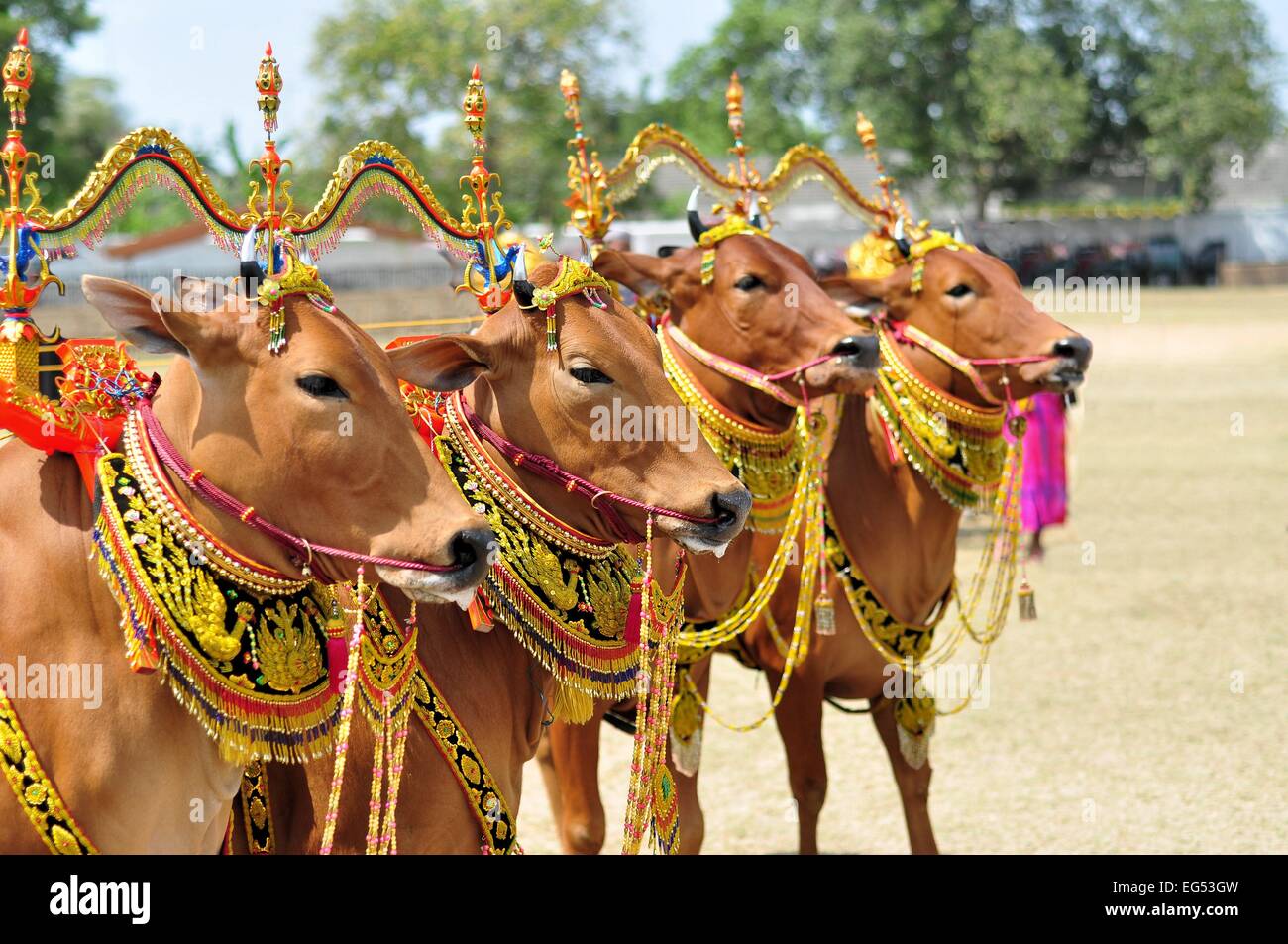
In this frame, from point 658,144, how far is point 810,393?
1.29 metres

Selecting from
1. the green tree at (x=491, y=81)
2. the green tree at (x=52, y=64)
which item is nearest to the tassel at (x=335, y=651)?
the green tree at (x=52, y=64)

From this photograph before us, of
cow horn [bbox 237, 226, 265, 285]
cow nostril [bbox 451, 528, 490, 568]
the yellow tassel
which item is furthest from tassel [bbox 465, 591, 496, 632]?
cow horn [bbox 237, 226, 265, 285]

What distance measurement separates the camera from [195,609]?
2.92 m

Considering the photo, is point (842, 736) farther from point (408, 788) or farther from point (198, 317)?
point (198, 317)

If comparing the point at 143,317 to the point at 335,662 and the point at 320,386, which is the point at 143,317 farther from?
the point at 335,662

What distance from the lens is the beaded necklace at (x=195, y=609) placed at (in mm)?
2895

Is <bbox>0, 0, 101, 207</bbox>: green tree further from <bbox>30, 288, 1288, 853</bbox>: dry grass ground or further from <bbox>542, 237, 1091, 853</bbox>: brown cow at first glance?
<bbox>542, 237, 1091, 853</bbox>: brown cow

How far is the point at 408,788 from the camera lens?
3602 millimetres

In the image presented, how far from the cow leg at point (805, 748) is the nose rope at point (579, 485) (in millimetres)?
2130

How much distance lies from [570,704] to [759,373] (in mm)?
1687

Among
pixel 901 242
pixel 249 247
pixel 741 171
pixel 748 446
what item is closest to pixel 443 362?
pixel 249 247

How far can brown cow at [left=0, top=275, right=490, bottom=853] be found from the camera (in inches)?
115

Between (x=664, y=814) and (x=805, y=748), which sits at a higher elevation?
(x=664, y=814)
